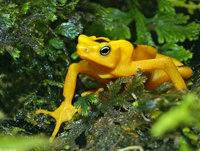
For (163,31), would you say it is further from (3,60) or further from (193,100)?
(3,60)

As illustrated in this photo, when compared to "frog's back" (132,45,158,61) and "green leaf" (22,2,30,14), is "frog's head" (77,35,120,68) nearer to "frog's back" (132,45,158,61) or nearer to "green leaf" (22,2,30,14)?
"frog's back" (132,45,158,61)

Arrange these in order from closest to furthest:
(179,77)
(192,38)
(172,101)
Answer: (172,101)
(179,77)
(192,38)

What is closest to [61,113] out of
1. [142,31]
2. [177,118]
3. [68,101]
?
[68,101]

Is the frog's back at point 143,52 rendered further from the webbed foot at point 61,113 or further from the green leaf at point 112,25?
the webbed foot at point 61,113

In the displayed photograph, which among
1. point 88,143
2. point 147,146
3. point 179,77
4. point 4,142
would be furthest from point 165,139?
point 4,142

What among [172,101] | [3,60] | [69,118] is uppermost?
[172,101]

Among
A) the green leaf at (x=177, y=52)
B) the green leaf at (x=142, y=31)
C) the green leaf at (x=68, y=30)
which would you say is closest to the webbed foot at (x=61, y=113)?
the green leaf at (x=68, y=30)

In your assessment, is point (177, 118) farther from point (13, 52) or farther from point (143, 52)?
point (13, 52)
